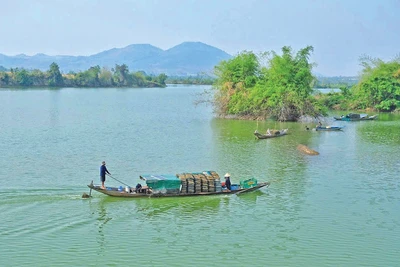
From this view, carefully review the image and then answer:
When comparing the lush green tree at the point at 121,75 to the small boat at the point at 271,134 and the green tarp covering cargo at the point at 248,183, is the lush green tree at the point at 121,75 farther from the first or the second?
the green tarp covering cargo at the point at 248,183

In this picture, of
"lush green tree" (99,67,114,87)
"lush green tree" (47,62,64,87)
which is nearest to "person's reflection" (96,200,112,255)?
"lush green tree" (47,62,64,87)

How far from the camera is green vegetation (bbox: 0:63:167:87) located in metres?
124

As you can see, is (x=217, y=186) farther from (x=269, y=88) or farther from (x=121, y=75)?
(x=121, y=75)

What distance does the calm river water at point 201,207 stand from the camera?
1634cm

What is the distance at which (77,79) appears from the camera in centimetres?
13900

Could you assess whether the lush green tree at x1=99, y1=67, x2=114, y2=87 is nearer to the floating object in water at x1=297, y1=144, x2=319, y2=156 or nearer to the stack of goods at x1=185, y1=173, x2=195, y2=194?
the floating object in water at x1=297, y1=144, x2=319, y2=156

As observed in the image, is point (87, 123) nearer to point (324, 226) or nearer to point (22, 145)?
point (22, 145)

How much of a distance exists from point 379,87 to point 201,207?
5276 cm

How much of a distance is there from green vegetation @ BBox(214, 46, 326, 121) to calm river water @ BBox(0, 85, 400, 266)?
1210cm

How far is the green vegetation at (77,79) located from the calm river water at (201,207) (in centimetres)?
9080

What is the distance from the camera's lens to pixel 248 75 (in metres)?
55.4

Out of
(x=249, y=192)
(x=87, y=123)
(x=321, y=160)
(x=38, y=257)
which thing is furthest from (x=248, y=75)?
(x=38, y=257)

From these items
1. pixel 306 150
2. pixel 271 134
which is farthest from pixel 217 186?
pixel 271 134

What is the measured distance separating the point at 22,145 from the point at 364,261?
25167mm
